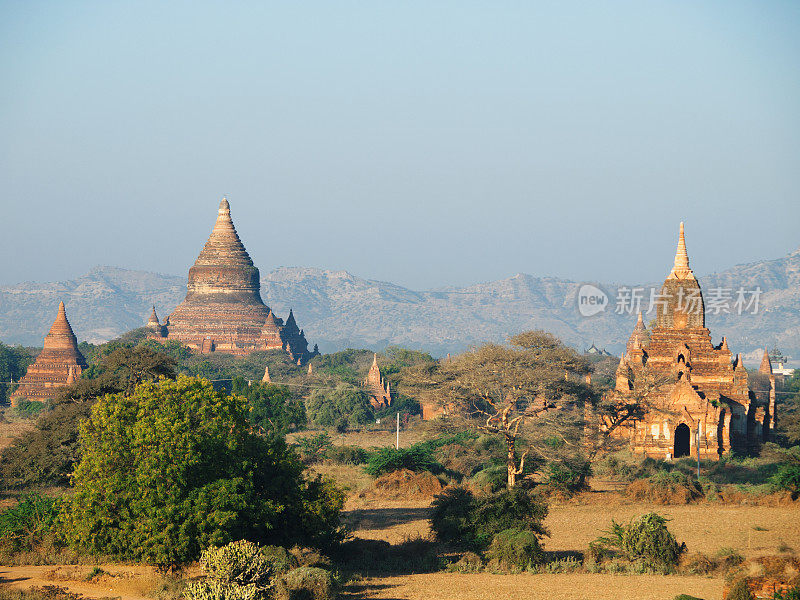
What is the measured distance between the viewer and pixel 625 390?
48656mm

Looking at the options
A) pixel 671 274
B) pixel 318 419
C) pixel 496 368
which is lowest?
pixel 318 419

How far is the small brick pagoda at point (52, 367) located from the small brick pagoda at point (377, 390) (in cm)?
1970

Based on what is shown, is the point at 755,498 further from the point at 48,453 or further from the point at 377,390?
the point at 377,390

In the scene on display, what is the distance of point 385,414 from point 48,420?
36805mm

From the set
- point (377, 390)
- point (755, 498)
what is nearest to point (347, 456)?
point (755, 498)

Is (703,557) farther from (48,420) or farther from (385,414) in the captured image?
(385,414)

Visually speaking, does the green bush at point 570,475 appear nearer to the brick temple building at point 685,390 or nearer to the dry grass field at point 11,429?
the brick temple building at point 685,390

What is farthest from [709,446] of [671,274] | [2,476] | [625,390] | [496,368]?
[2,476]

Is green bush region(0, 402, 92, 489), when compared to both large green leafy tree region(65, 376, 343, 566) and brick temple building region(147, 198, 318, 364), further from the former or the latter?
brick temple building region(147, 198, 318, 364)

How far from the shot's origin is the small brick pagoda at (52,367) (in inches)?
3145

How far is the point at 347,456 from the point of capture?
4747 cm

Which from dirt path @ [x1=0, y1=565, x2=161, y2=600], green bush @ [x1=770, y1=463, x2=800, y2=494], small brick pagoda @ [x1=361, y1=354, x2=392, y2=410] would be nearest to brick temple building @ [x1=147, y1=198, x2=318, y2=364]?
small brick pagoda @ [x1=361, y1=354, x2=392, y2=410]

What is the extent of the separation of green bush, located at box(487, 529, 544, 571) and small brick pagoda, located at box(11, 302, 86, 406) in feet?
194

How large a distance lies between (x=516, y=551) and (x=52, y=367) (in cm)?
6184
